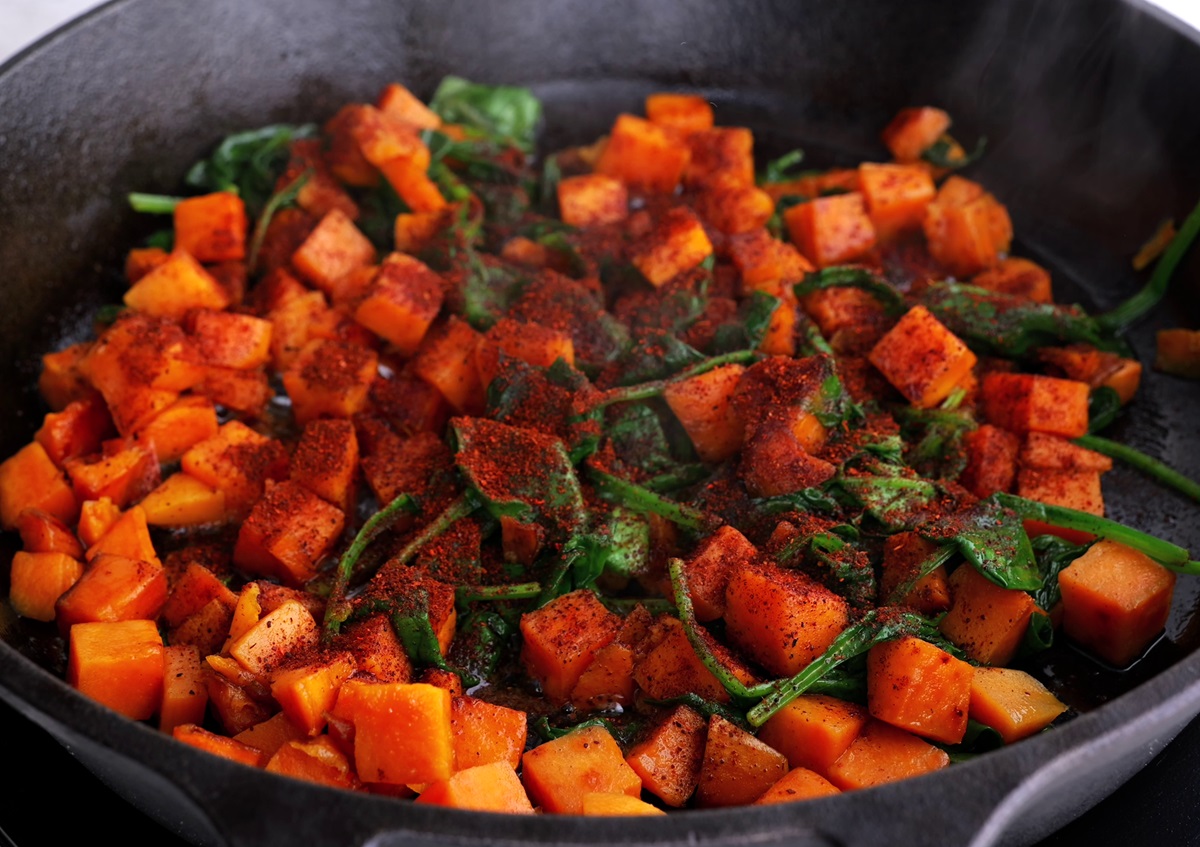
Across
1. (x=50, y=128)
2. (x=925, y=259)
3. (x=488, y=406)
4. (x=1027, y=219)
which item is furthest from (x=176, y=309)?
(x=1027, y=219)

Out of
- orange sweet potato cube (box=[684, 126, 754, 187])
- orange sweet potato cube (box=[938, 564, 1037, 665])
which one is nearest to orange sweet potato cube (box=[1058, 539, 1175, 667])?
orange sweet potato cube (box=[938, 564, 1037, 665])

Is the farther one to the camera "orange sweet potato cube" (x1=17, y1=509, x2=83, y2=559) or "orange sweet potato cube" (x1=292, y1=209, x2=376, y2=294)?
"orange sweet potato cube" (x1=292, y1=209, x2=376, y2=294)

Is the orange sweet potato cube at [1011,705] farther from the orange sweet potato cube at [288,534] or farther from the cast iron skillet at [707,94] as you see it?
the orange sweet potato cube at [288,534]

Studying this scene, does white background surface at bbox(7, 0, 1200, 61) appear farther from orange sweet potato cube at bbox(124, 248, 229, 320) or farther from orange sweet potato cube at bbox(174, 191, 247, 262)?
orange sweet potato cube at bbox(124, 248, 229, 320)

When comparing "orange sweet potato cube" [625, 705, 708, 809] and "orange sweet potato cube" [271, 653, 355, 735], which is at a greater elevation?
"orange sweet potato cube" [271, 653, 355, 735]

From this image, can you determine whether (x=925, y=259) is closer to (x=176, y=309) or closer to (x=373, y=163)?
(x=373, y=163)

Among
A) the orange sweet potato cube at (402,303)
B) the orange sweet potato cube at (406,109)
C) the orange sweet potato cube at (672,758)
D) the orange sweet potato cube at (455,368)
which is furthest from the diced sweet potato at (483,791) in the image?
the orange sweet potato cube at (406,109)
